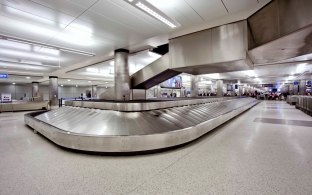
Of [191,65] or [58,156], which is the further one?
[191,65]

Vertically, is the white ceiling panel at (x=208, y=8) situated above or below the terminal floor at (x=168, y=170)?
above

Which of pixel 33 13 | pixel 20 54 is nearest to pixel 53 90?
pixel 20 54

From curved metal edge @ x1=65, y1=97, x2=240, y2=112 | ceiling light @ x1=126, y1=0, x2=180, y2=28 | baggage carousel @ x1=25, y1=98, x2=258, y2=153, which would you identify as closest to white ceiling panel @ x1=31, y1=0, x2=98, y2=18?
ceiling light @ x1=126, y1=0, x2=180, y2=28

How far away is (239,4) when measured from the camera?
152 inches

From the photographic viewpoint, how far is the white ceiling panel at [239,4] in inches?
147

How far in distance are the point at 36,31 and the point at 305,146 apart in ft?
25.5

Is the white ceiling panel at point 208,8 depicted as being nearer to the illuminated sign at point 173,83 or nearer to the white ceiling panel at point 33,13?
the white ceiling panel at point 33,13

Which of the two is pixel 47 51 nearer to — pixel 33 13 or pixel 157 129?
pixel 33 13

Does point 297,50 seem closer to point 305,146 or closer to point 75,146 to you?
point 305,146

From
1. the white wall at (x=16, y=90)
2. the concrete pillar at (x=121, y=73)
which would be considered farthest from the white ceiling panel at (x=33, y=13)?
the white wall at (x=16, y=90)

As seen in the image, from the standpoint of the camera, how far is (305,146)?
3498 mm

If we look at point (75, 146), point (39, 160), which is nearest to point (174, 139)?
point (75, 146)

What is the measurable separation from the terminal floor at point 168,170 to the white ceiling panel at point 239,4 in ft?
10.5

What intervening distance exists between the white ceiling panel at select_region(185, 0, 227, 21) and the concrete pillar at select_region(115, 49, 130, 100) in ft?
12.9
